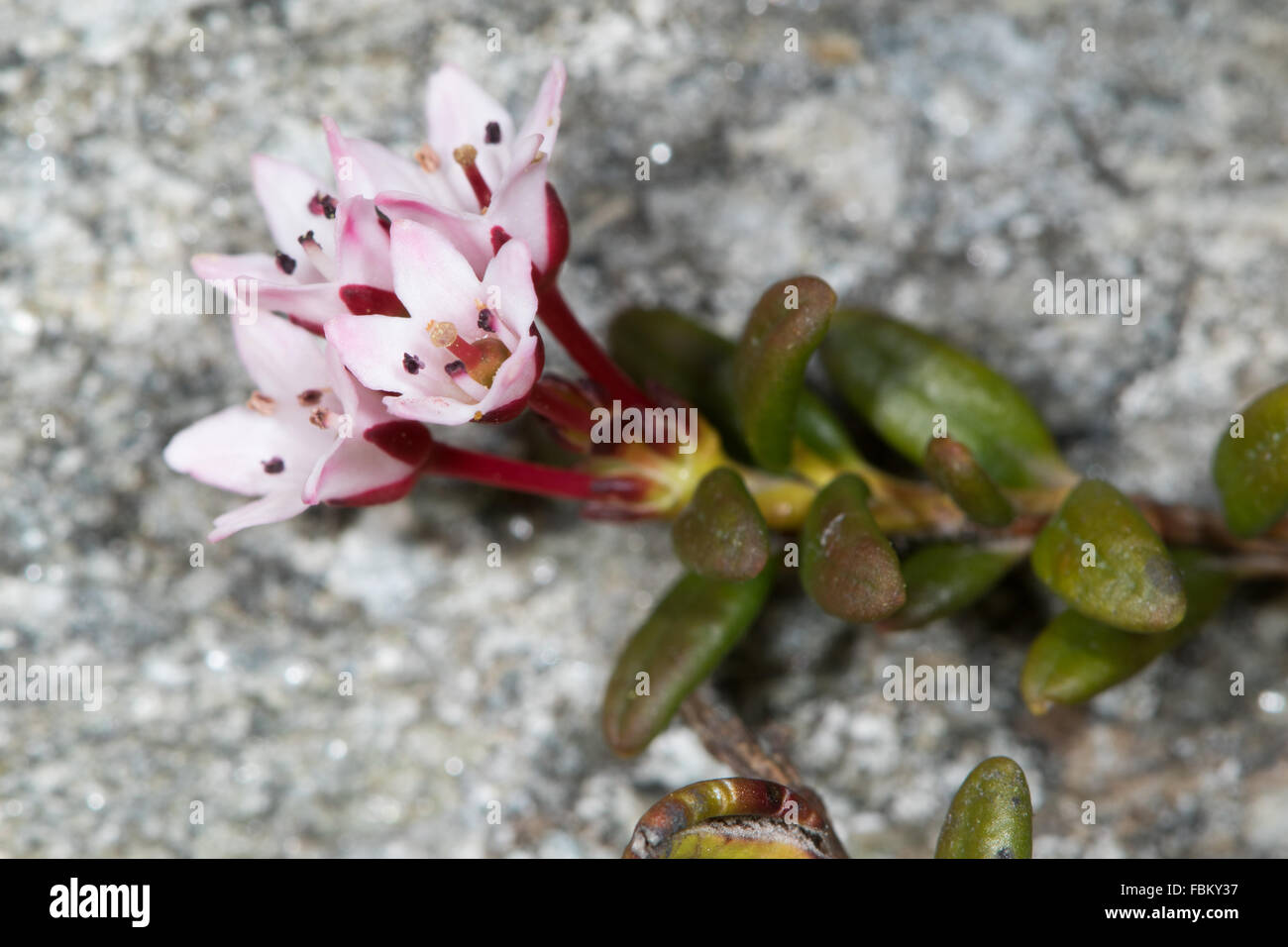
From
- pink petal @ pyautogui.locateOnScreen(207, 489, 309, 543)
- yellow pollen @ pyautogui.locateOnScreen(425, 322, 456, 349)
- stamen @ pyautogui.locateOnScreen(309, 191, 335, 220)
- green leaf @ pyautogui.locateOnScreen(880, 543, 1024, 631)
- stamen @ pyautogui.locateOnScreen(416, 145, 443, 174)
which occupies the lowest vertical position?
green leaf @ pyautogui.locateOnScreen(880, 543, 1024, 631)

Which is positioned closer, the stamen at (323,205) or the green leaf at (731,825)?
the green leaf at (731,825)

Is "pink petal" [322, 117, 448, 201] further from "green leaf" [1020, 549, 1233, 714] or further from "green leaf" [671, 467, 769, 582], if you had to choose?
"green leaf" [1020, 549, 1233, 714]

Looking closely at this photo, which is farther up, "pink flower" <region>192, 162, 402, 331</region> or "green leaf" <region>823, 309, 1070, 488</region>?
"pink flower" <region>192, 162, 402, 331</region>

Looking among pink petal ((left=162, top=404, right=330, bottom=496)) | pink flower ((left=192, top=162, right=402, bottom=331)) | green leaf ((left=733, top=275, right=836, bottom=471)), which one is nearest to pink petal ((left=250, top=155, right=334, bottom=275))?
pink flower ((left=192, top=162, right=402, bottom=331))

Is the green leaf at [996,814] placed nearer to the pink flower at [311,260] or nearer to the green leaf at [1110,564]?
the green leaf at [1110,564]

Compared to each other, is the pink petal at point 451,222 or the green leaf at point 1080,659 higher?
the pink petal at point 451,222

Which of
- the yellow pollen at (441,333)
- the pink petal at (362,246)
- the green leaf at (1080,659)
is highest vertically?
the pink petal at (362,246)

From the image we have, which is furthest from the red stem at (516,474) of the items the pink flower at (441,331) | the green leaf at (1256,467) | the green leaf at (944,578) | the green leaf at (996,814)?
the green leaf at (1256,467)

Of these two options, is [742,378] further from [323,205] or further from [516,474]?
[323,205]
